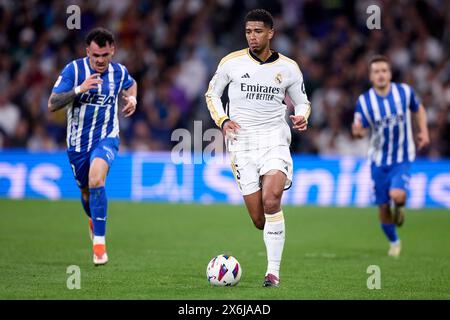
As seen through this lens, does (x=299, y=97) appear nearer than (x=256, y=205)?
No

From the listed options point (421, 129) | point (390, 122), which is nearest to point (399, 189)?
point (421, 129)

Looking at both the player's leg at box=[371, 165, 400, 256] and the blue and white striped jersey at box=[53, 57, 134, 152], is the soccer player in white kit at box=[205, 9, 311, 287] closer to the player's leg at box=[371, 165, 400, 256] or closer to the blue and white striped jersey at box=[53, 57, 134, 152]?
the blue and white striped jersey at box=[53, 57, 134, 152]

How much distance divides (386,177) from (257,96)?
4.36 m

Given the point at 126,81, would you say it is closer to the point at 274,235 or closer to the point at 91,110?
the point at 91,110

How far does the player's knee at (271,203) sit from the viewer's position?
8844 mm

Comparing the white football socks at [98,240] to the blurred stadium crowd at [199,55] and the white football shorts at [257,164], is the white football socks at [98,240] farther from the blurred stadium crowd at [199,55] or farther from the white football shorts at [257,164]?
the blurred stadium crowd at [199,55]

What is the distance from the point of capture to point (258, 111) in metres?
9.26

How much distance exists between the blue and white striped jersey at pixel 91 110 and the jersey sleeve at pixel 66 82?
13 mm

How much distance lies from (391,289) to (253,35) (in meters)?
2.87

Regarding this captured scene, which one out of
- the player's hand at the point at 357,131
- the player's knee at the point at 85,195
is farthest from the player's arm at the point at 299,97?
the player's hand at the point at 357,131

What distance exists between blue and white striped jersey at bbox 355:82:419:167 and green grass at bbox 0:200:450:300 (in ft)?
4.59

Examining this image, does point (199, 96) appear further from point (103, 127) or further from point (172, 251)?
point (103, 127)

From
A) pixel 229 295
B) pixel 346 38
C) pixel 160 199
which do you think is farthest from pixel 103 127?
pixel 346 38

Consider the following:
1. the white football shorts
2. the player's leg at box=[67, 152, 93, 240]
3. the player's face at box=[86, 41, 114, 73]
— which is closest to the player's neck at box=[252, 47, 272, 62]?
the white football shorts
